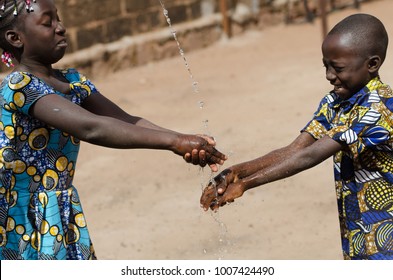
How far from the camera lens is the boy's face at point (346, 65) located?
3.48 meters

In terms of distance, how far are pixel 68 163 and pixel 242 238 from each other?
2382 mm

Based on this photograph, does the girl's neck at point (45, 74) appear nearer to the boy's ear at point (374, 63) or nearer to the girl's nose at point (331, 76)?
the girl's nose at point (331, 76)

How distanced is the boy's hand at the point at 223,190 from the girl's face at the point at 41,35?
0.84 m

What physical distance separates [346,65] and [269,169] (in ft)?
1.68

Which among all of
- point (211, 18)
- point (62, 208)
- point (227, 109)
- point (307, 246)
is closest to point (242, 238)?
point (307, 246)

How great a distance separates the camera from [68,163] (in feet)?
11.8

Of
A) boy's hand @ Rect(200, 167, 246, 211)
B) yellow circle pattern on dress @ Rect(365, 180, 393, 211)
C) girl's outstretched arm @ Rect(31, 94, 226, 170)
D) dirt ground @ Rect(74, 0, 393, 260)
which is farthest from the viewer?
dirt ground @ Rect(74, 0, 393, 260)

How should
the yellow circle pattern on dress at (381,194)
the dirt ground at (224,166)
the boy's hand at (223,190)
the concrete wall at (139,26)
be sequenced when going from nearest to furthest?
the yellow circle pattern on dress at (381,194) < the boy's hand at (223,190) < the dirt ground at (224,166) < the concrete wall at (139,26)

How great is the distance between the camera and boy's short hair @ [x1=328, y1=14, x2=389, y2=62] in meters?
3.49

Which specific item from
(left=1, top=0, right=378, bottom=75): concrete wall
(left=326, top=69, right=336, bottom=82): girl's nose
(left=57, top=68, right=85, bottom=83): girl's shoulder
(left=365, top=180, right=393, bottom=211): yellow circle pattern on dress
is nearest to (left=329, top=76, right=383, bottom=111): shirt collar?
(left=326, top=69, right=336, bottom=82): girl's nose

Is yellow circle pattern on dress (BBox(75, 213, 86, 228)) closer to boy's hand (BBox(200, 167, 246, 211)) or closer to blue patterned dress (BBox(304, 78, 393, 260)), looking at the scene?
boy's hand (BBox(200, 167, 246, 211))

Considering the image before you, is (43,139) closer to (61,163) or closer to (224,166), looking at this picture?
(61,163)

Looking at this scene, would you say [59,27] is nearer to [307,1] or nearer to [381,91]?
[381,91]

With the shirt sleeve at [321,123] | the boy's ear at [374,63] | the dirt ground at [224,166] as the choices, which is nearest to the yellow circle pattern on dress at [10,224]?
the shirt sleeve at [321,123]
